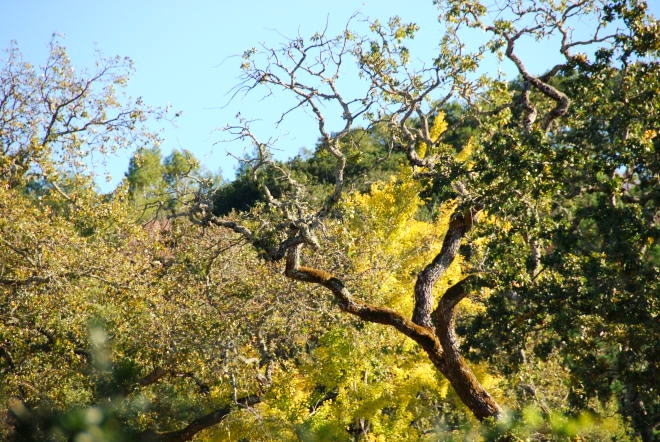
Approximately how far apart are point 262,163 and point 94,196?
4842mm

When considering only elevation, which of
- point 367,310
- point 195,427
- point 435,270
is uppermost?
point 435,270

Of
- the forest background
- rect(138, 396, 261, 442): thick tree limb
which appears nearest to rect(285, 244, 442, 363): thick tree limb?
the forest background

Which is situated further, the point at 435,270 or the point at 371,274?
the point at 371,274

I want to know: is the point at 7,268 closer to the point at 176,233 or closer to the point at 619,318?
the point at 176,233

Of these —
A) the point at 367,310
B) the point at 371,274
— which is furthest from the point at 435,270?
the point at 371,274

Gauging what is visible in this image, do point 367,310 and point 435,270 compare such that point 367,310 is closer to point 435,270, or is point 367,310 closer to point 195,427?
point 435,270

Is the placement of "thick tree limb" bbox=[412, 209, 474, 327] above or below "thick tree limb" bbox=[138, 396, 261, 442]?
above

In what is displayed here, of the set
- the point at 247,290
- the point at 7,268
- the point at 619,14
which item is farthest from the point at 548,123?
the point at 7,268

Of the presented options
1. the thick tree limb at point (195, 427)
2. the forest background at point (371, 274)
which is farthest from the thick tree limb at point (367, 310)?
the thick tree limb at point (195, 427)

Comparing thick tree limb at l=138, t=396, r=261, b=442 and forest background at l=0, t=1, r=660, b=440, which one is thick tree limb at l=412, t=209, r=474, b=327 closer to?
forest background at l=0, t=1, r=660, b=440

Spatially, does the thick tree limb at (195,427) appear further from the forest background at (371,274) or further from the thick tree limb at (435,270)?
the thick tree limb at (435,270)

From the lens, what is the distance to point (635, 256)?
27.3ft

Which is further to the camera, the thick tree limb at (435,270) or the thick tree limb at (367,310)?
the thick tree limb at (435,270)

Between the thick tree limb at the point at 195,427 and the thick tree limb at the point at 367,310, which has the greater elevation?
the thick tree limb at the point at 367,310
